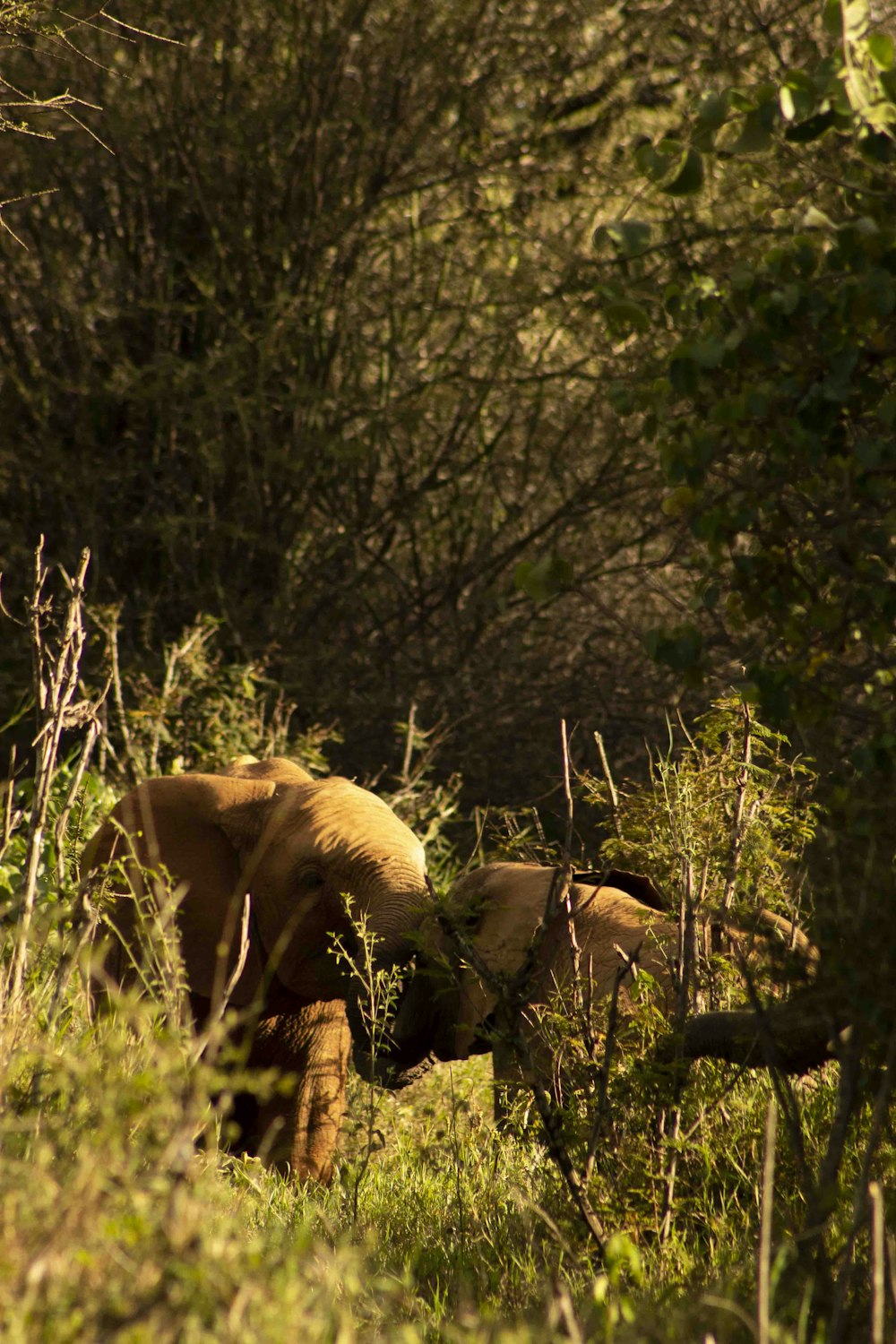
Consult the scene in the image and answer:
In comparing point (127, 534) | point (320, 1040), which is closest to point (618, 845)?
point (320, 1040)

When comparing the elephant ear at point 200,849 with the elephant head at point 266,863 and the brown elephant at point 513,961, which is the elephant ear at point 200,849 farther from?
the brown elephant at point 513,961

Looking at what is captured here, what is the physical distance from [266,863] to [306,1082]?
842 mm

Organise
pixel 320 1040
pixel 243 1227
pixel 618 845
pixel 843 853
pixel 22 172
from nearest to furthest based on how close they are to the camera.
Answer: pixel 843 853 < pixel 243 1227 < pixel 618 845 < pixel 320 1040 < pixel 22 172

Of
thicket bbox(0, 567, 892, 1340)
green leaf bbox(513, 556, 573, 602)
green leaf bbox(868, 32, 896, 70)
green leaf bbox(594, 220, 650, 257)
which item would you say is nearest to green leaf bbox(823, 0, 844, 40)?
green leaf bbox(868, 32, 896, 70)

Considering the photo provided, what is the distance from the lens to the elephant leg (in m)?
5.51

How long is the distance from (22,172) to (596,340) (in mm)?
4144

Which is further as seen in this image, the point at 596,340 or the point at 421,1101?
the point at 596,340

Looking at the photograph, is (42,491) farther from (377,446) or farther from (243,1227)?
(243,1227)

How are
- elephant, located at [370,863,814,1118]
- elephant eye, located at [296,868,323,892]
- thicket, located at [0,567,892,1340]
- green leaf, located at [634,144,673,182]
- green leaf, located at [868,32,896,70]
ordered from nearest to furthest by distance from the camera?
thicket, located at [0,567,892,1340] < green leaf, located at [868,32,896,70] < green leaf, located at [634,144,673,182] < elephant, located at [370,863,814,1118] < elephant eye, located at [296,868,323,892]

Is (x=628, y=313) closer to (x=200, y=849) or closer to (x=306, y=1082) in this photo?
(x=200, y=849)

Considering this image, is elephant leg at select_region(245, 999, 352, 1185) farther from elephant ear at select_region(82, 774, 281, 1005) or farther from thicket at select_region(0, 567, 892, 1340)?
elephant ear at select_region(82, 774, 281, 1005)

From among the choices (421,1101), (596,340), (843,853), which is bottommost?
(421,1101)

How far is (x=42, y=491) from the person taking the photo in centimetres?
1058

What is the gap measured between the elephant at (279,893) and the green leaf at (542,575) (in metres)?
1.97
